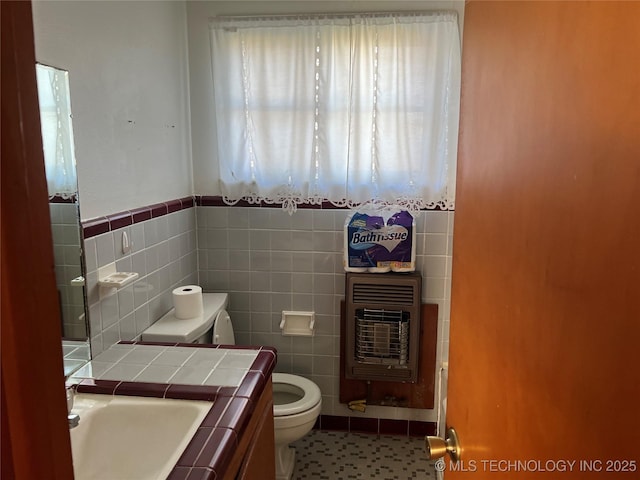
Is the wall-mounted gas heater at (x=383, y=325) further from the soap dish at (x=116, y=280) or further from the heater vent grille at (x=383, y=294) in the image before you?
the soap dish at (x=116, y=280)

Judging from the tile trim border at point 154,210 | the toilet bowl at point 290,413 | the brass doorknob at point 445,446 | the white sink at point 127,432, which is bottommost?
the toilet bowl at point 290,413

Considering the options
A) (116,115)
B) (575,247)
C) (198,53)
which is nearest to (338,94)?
(198,53)

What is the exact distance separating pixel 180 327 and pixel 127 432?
2.44 feet

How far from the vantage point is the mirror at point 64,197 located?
1477mm

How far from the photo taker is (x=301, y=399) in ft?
7.80

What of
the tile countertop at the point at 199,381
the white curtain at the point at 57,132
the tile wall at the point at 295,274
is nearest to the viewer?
the tile countertop at the point at 199,381

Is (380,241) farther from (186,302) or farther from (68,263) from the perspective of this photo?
(68,263)

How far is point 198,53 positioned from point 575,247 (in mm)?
2362

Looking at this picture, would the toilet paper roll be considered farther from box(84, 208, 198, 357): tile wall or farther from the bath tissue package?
the bath tissue package

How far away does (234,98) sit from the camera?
2.49 meters

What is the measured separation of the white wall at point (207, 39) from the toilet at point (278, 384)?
0.68 metres

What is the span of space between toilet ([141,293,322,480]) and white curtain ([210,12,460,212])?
66cm

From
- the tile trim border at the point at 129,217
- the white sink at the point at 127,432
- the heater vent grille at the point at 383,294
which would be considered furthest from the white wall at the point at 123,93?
the heater vent grille at the point at 383,294

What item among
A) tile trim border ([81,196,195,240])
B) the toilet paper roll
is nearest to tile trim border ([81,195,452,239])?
tile trim border ([81,196,195,240])
